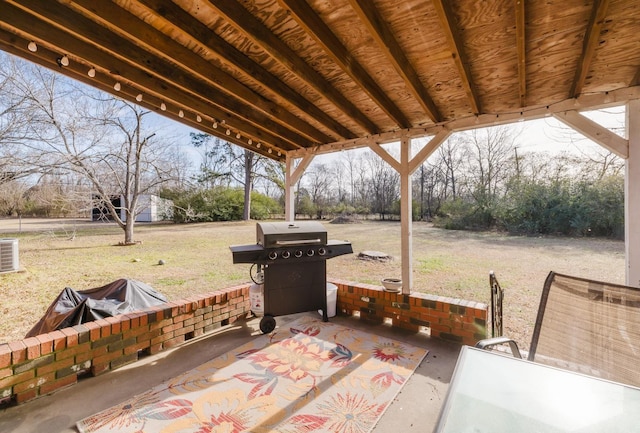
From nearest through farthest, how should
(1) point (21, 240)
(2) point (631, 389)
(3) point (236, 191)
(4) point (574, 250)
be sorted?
(2) point (631, 389) → (4) point (574, 250) → (1) point (21, 240) → (3) point (236, 191)

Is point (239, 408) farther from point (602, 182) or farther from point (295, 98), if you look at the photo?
point (602, 182)

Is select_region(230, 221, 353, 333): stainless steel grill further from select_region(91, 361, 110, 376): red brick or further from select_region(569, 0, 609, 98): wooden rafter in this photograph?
select_region(569, 0, 609, 98): wooden rafter

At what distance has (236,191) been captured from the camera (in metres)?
15.1

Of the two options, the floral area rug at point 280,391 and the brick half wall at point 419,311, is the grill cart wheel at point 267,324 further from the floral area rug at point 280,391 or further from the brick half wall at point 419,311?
the brick half wall at point 419,311

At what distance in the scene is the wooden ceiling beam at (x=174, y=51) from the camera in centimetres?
162

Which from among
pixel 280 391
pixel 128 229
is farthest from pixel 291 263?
pixel 128 229

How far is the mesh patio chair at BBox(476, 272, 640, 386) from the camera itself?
5.10ft

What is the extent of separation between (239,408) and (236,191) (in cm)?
1394

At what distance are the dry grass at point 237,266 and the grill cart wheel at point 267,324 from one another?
1.97 meters

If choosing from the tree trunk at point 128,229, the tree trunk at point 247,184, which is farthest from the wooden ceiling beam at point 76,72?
the tree trunk at point 247,184

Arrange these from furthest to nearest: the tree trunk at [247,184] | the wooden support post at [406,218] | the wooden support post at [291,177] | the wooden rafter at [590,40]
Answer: the tree trunk at [247,184] < the wooden support post at [291,177] < the wooden support post at [406,218] < the wooden rafter at [590,40]

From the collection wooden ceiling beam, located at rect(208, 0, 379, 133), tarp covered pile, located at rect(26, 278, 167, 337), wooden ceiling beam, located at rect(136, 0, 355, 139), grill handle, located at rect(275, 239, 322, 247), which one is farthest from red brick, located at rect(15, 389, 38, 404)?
wooden ceiling beam, located at rect(208, 0, 379, 133)

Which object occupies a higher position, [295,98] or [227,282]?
[295,98]

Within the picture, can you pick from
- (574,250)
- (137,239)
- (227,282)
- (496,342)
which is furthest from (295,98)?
(137,239)
